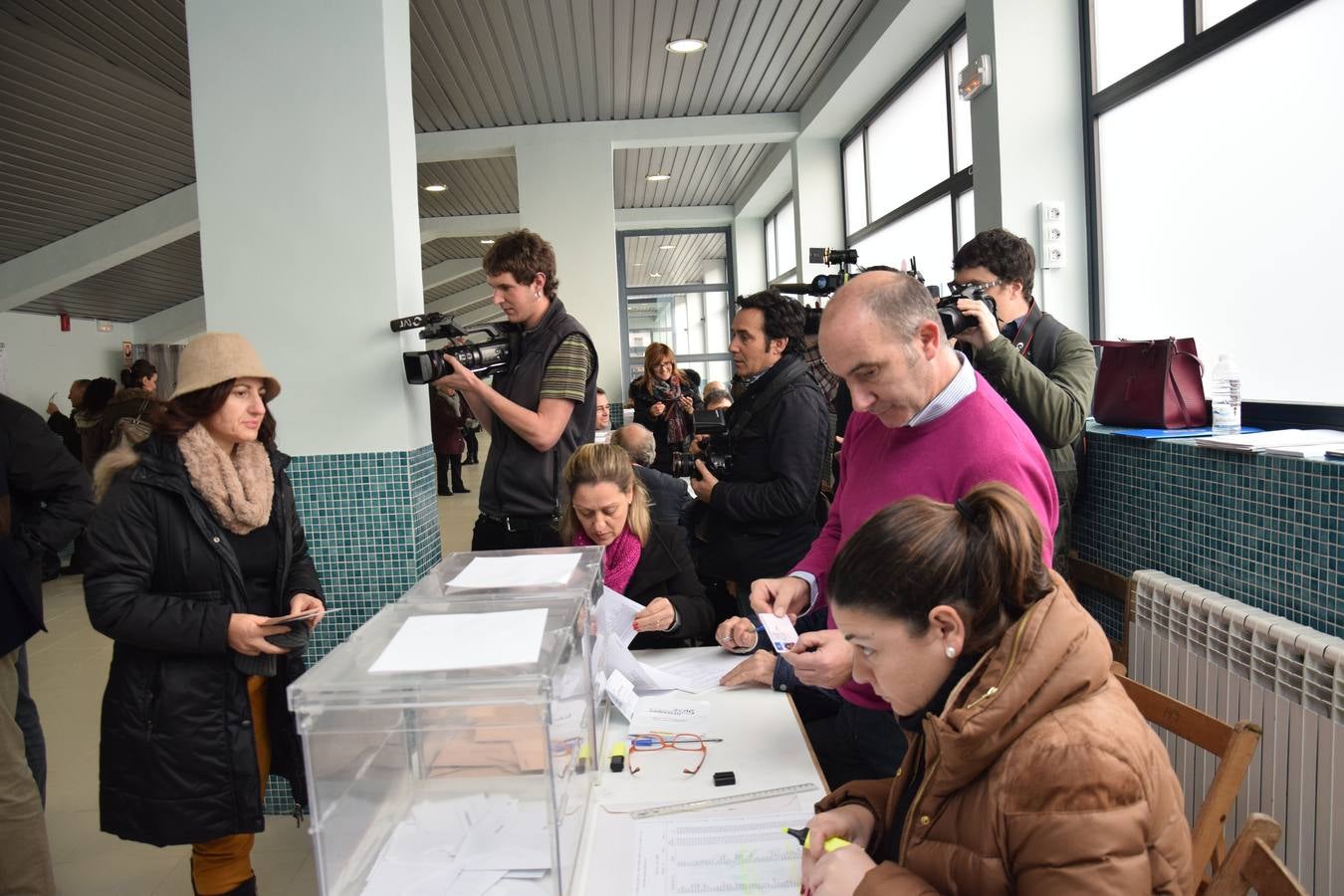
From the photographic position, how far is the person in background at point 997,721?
0.93 m

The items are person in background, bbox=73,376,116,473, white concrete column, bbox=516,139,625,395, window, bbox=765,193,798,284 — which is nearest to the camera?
person in background, bbox=73,376,116,473

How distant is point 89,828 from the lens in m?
2.98

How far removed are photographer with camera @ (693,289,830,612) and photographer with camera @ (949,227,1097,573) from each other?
0.51m

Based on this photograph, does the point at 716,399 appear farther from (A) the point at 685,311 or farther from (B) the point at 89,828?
(A) the point at 685,311

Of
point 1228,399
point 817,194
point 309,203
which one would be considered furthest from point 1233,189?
point 817,194

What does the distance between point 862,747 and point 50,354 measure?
1398 centimetres

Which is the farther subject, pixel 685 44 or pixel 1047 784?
pixel 685 44

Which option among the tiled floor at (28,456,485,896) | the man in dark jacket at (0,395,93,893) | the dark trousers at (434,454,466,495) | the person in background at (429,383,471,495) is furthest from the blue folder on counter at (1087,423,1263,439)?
the dark trousers at (434,454,466,495)

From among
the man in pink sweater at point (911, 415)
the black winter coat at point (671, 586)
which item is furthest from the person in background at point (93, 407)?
the man in pink sweater at point (911, 415)

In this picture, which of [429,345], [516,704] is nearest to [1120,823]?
[516,704]

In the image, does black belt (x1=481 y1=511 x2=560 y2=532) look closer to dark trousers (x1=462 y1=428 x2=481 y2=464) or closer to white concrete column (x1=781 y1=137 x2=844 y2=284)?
white concrete column (x1=781 y1=137 x2=844 y2=284)

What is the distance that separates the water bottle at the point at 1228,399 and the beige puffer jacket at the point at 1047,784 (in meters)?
1.75

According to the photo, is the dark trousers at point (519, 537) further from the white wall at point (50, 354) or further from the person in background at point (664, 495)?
the white wall at point (50, 354)

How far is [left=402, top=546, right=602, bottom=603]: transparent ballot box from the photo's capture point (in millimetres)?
1544
